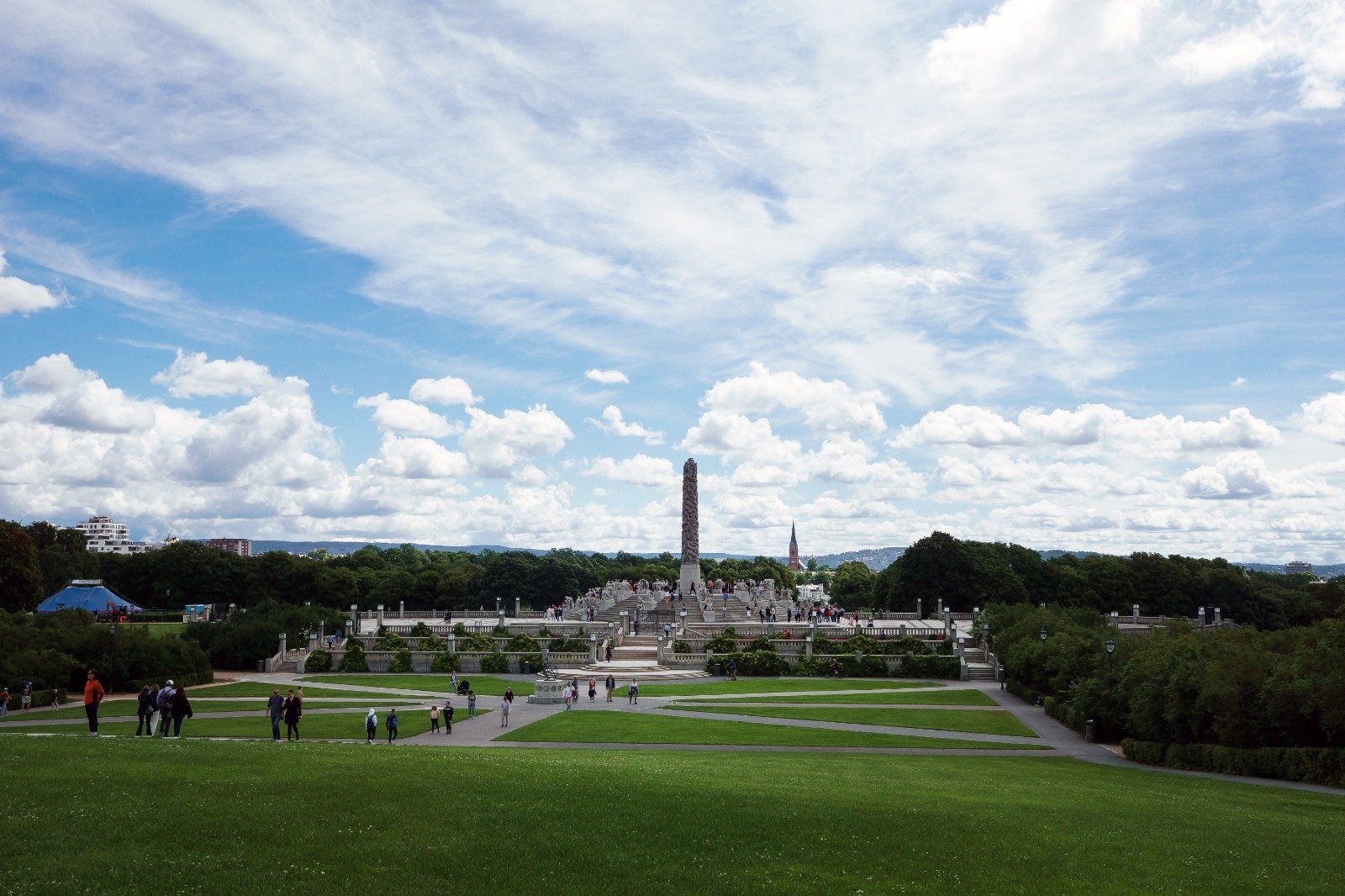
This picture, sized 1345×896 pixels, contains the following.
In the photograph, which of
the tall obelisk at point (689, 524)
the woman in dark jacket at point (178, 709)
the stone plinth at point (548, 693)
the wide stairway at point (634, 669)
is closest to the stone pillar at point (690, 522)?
the tall obelisk at point (689, 524)

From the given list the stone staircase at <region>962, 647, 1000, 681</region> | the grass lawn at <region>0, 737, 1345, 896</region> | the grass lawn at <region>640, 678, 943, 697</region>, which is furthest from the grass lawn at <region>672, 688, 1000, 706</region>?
the grass lawn at <region>0, 737, 1345, 896</region>

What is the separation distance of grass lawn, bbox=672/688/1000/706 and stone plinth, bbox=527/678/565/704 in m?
5.51

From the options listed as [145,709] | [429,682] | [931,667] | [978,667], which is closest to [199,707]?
[429,682]

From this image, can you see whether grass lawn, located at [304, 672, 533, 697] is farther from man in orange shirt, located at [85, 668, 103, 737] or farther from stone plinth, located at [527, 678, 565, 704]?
man in orange shirt, located at [85, 668, 103, 737]

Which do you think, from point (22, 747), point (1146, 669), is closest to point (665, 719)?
point (1146, 669)

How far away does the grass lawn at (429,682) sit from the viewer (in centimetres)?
5381

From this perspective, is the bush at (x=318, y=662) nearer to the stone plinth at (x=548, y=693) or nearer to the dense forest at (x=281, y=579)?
the stone plinth at (x=548, y=693)

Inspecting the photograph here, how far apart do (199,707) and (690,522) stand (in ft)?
230

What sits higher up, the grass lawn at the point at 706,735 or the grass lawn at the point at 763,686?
the grass lawn at the point at 706,735

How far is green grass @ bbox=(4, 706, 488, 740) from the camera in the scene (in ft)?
113

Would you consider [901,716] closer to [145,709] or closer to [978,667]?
[978,667]

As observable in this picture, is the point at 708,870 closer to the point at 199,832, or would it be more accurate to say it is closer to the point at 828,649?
the point at 199,832

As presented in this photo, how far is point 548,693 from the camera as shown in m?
48.6

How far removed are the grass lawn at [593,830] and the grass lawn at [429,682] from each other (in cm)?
2938
